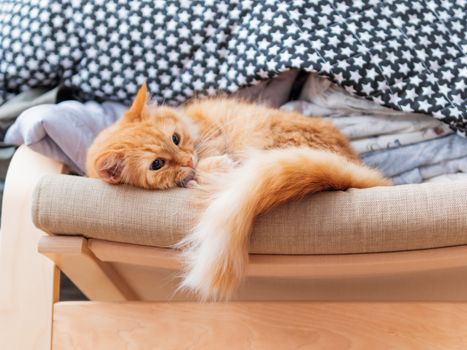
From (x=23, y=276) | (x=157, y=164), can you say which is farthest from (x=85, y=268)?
(x=157, y=164)

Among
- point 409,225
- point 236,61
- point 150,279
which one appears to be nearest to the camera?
point 409,225

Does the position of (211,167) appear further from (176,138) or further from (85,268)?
(85,268)

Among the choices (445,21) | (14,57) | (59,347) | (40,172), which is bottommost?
(59,347)

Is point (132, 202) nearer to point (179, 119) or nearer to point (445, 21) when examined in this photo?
point (179, 119)

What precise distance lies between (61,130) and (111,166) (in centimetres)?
37

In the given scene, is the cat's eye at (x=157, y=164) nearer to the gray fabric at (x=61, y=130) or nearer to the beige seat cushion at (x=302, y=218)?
the beige seat cushion at (x=302, y=218)

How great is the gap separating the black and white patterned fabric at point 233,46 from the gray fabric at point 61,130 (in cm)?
13

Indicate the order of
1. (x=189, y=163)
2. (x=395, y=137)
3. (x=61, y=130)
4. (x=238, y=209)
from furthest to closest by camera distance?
(x=395, y=137)
(x=61, y=130)
(x=189, y=163)
(x=238, y=209)

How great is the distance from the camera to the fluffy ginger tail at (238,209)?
35.7 inches

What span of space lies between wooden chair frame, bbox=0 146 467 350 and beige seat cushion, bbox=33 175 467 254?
0.12ft

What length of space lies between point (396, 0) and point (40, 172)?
1153mm

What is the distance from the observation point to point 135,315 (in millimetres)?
1119

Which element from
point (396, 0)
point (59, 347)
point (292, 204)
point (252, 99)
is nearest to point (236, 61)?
point (252, 99)

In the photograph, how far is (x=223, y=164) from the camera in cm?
112
